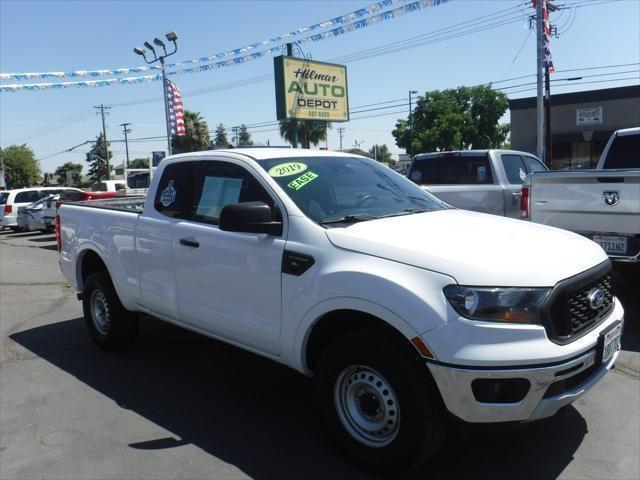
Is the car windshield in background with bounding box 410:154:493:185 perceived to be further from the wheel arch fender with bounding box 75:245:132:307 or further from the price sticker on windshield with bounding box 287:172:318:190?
the wheel arch fender with bounding box 75:245:132:307

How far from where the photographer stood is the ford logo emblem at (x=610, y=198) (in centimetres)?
555

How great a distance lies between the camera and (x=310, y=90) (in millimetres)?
19516

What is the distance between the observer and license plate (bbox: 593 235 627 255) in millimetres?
5516

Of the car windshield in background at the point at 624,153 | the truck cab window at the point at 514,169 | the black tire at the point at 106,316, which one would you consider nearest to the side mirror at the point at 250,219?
the black tire at the point at 106,316

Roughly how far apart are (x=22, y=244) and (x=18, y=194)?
6.26 m

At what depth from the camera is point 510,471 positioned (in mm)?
3197

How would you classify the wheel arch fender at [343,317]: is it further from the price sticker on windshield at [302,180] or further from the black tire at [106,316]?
the black tire at [106,316]

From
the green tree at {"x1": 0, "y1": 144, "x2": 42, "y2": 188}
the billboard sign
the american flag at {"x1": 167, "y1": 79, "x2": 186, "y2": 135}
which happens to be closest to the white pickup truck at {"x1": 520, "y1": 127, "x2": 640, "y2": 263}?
the american flag at {"x1": 167, "y1": 79, "x2": 186, "y2": 135}

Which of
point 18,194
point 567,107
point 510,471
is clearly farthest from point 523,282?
point 567,107

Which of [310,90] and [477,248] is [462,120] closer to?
[310,90]

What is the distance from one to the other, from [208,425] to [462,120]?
55.6 metres

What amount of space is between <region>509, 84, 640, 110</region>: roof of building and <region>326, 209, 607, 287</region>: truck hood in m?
33.6

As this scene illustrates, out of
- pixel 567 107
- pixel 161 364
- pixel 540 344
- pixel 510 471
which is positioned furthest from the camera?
pixel 567 107

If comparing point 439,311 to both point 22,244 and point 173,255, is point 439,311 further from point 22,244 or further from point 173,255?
point 22,244
